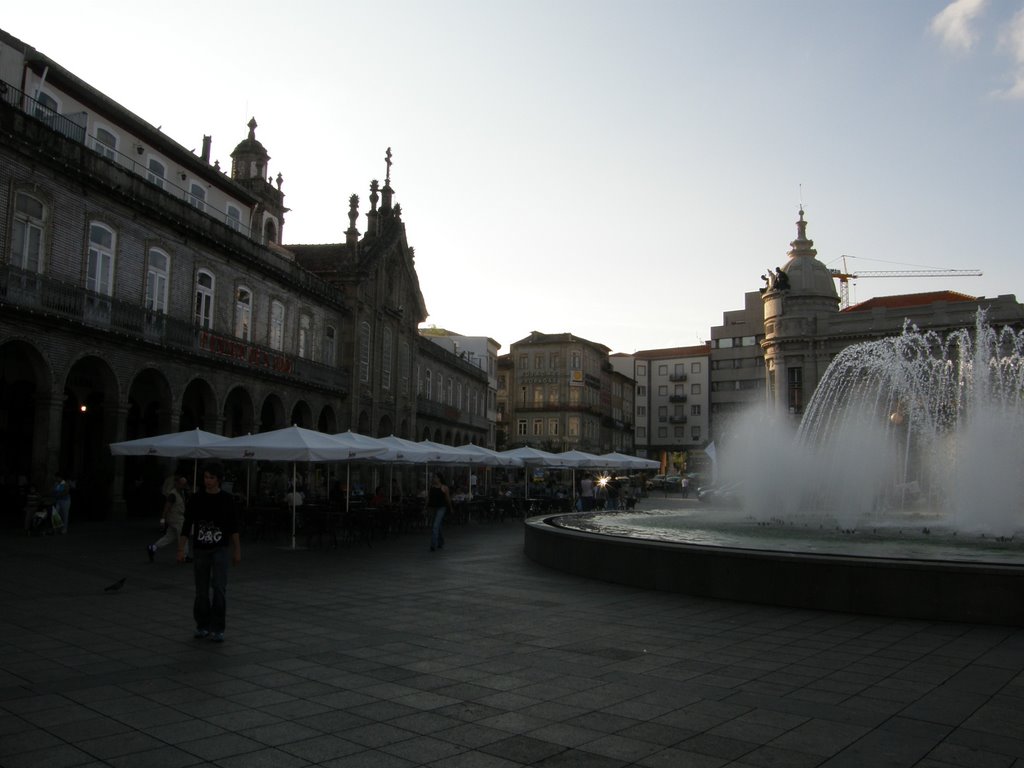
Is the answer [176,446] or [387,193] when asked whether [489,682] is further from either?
[387,193]

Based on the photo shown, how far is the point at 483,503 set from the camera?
3066 cm

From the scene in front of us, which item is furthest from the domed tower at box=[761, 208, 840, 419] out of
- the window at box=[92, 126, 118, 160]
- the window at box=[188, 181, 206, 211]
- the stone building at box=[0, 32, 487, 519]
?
the window at box=[92, 126, 118, 160]

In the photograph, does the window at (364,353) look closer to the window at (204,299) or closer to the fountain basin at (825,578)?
the window at (204,299)

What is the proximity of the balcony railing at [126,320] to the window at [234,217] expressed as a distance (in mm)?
6540

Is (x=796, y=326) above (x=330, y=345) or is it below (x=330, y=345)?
above

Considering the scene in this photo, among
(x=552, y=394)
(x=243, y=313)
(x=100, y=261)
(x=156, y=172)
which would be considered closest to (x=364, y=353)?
(x=243, y=313)

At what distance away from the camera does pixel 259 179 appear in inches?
1617

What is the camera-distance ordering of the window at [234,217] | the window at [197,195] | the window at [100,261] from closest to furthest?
the window at [100,261]
the window at [197,195]
the window at [234,217]

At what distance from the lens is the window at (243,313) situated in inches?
1282

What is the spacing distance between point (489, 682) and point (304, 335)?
33206 mm

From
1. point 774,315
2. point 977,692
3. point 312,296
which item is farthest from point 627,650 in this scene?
point 774,315

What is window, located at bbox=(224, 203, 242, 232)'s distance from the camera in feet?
120

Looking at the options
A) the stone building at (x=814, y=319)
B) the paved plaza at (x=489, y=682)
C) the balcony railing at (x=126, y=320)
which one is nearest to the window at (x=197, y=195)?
the balcony railing at (x=126, y=320)

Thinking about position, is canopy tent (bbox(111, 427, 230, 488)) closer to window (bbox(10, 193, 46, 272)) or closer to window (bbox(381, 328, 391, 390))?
window (bbox(10, 193, 46, 272))
